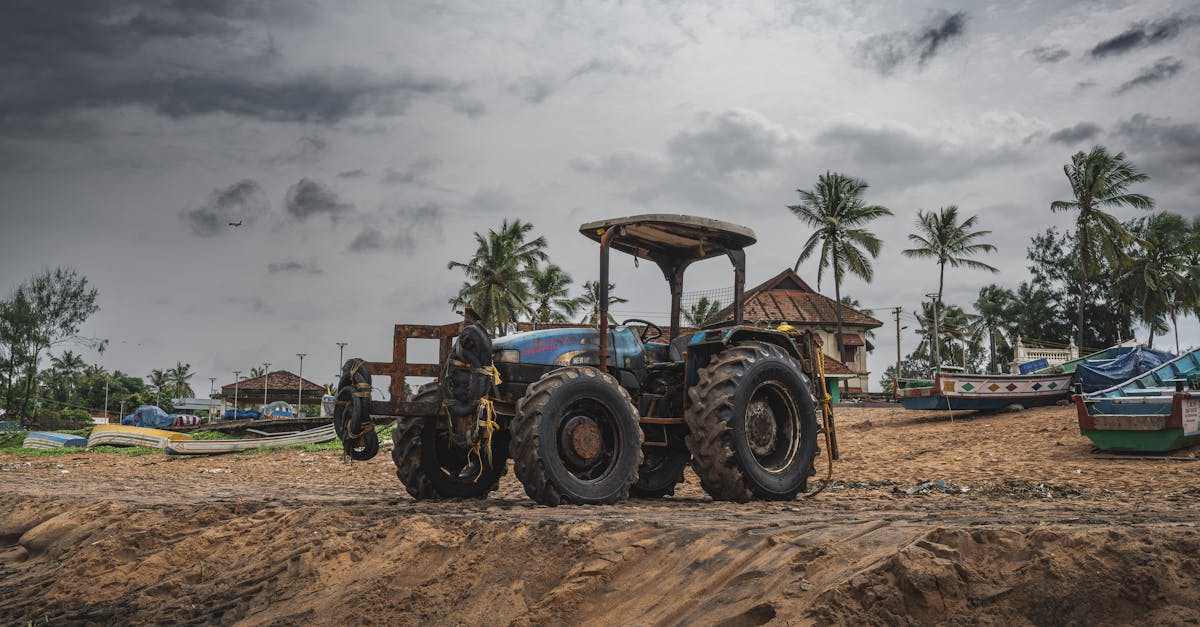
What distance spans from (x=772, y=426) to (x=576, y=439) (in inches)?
83.8

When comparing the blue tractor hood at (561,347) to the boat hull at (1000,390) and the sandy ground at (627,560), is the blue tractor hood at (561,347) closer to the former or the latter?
the sandy ground at (627,560)

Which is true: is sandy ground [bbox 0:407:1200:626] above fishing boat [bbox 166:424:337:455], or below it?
above

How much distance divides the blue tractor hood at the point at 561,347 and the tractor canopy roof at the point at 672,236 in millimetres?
905

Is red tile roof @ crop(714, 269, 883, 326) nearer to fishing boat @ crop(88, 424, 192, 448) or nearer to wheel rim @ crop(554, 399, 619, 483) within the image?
fishing boat @ crop(88, 424, 192, 448)

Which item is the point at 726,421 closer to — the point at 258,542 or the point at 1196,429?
the point at 258,542

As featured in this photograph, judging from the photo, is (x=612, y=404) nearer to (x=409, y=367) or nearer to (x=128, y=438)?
(x=409, y=367)

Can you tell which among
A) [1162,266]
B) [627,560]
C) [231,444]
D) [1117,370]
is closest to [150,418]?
[231,444]

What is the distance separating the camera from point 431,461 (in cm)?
773

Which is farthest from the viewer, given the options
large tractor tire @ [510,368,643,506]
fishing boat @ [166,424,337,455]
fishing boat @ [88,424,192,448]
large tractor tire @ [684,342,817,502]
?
fishing boat @ [88,424,192,448]

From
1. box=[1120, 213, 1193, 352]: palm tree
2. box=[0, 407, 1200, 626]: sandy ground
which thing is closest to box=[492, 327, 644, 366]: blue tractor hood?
box=[0, 407, 1200, 626]: sandy ground

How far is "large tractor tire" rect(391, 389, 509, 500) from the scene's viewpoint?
7688mm

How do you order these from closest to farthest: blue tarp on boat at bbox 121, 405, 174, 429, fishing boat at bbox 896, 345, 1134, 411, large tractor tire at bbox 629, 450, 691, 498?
1. large tractor tire at bbox 629, 450, 691, 498
2. fishing boat at bbox 896, 345, 1134, 411
3. blue tarp on boat at bbox 121, 405, 174, 429

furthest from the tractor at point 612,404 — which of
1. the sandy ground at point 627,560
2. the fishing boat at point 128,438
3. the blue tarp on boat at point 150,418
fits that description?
the blue tarp on boat at point 150,418

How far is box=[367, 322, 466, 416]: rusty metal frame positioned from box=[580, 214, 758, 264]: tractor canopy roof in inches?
64.3
